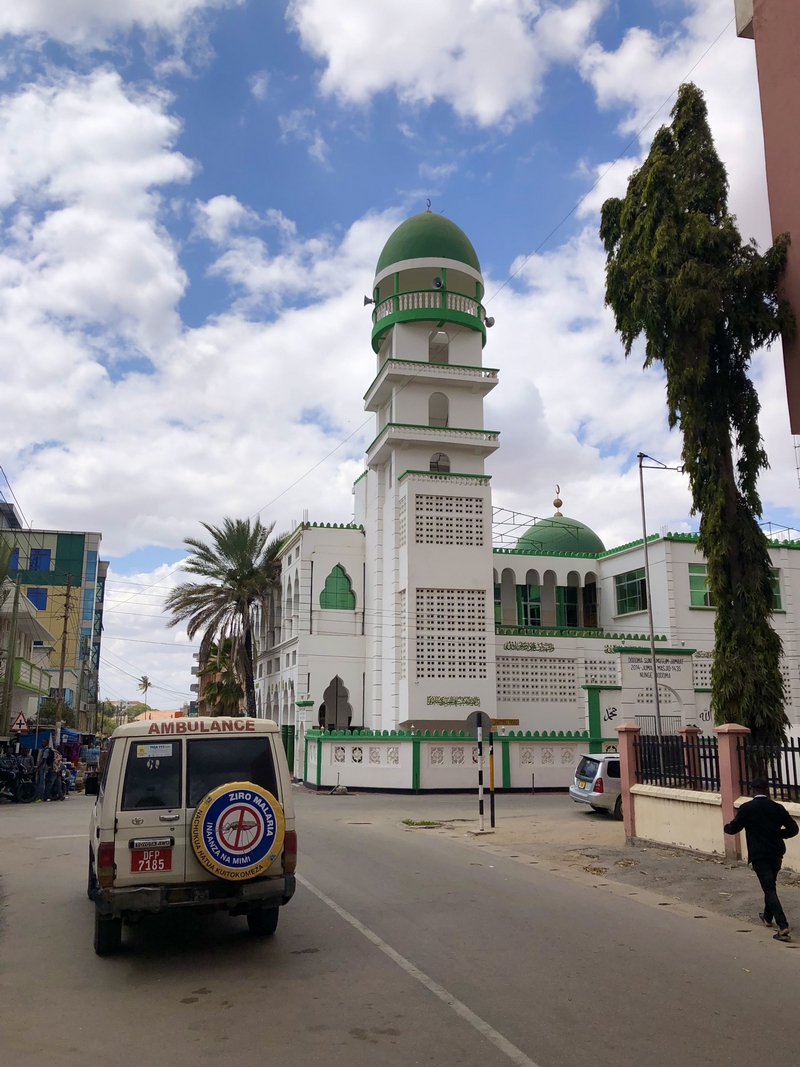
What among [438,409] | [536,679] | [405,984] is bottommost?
[405,984]

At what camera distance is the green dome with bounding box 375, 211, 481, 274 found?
113 feet

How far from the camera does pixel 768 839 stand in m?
8.09

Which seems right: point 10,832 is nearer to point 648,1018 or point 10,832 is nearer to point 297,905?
point 297,905

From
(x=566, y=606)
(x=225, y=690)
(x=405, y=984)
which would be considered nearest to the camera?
(x=405, y=984)

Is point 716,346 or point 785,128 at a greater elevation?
point 785,128

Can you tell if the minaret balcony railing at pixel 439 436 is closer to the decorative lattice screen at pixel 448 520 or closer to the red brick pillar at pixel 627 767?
the decorative lattice screen at pixel 448 520

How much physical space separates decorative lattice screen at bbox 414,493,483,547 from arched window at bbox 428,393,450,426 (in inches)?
173

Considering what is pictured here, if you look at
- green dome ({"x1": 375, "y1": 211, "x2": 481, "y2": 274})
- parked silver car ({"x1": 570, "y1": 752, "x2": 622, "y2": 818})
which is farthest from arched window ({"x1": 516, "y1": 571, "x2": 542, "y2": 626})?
parked silver car ({"x1": 570, "y1": 752, "x2": 622, "y2": 818})

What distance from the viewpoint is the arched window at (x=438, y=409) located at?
114 ft

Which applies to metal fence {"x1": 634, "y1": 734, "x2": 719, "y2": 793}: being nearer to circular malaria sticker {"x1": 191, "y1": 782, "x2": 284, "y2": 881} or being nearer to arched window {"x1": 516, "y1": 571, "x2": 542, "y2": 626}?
circular malaria sticker {"x1": 191, "y1": 782, "x2": 284, "y2": 881}

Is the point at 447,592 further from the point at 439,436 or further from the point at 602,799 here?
the point at 602,799

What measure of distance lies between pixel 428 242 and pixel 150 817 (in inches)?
1220

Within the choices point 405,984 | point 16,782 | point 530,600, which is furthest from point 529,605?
point 405,984

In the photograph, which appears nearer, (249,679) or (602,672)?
(602,672)
